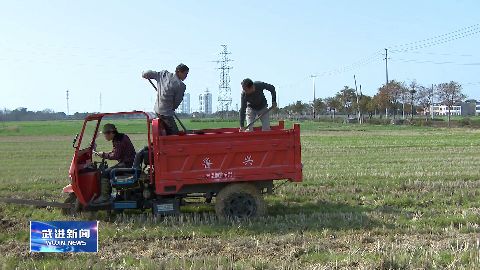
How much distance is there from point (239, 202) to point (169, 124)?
1.65m

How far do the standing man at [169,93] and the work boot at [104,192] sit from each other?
49.4 inches

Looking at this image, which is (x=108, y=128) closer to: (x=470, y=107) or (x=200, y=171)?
(x=200, y=171)

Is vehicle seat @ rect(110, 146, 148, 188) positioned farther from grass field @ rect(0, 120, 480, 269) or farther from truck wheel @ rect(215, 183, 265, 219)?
truck wheel @ rect(215, 183, 265, 219)

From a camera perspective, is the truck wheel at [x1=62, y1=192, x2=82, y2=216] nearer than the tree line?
Yes

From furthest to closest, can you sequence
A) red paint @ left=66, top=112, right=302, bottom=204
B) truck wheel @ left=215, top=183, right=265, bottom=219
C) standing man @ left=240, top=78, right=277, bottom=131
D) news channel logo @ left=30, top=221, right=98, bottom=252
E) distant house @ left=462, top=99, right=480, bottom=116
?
distant house @ left=462, top=99, right=480, bottom=116
standing man @ left=240, top=78, right=277, bottom=131
truck wheel @ left=215, top=183, right=265, bottom=219
red paint @ left=66, top=112, right=302, bottom=204
news channel logo @ left=30, top=221, right=98, bottom=252

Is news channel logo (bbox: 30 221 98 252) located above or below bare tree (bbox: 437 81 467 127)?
below

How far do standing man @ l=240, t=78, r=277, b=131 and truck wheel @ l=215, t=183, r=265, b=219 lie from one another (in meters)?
1.23

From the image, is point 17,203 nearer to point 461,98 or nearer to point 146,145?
point 146,145

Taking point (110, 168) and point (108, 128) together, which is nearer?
point (110, 168)

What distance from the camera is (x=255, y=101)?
9.73 metres

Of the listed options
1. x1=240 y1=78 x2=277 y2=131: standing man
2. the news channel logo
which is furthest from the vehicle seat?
the news channel logo

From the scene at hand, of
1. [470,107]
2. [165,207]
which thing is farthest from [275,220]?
[470,107]

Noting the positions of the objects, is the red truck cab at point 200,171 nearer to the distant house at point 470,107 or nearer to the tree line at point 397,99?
the tree line at point 397,99

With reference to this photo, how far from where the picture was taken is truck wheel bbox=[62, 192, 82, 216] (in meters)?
9.18
